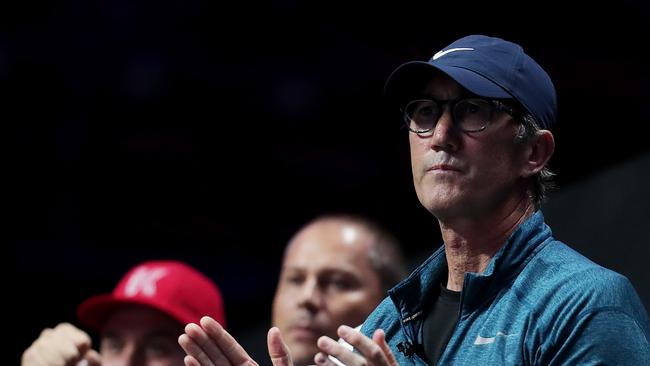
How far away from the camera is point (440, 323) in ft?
6.63

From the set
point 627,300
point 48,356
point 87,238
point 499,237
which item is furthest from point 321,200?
point 627,300

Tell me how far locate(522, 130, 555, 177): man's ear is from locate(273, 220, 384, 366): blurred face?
1004mm

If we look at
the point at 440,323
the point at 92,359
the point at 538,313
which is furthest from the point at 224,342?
the point at 92,359

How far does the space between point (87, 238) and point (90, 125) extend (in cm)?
54

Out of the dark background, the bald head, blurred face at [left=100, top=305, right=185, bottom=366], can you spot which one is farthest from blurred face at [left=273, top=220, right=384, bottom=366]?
the dark background

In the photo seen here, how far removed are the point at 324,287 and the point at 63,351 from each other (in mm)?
722

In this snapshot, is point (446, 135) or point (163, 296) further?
point (163, 296)

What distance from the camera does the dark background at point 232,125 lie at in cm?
336

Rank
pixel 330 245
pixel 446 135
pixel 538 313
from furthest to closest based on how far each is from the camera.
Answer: pixel 330 245 < pixel 446 135 < pixel 538 313

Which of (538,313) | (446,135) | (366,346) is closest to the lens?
(366,346)

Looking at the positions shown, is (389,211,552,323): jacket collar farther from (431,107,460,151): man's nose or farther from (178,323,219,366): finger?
(178,323,219,366): finger

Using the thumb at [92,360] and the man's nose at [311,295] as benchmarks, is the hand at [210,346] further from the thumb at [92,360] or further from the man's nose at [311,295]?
the man's nose at [311,295]

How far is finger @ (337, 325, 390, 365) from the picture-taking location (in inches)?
65.1

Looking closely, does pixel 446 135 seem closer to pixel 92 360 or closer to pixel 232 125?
pixel 92 360
